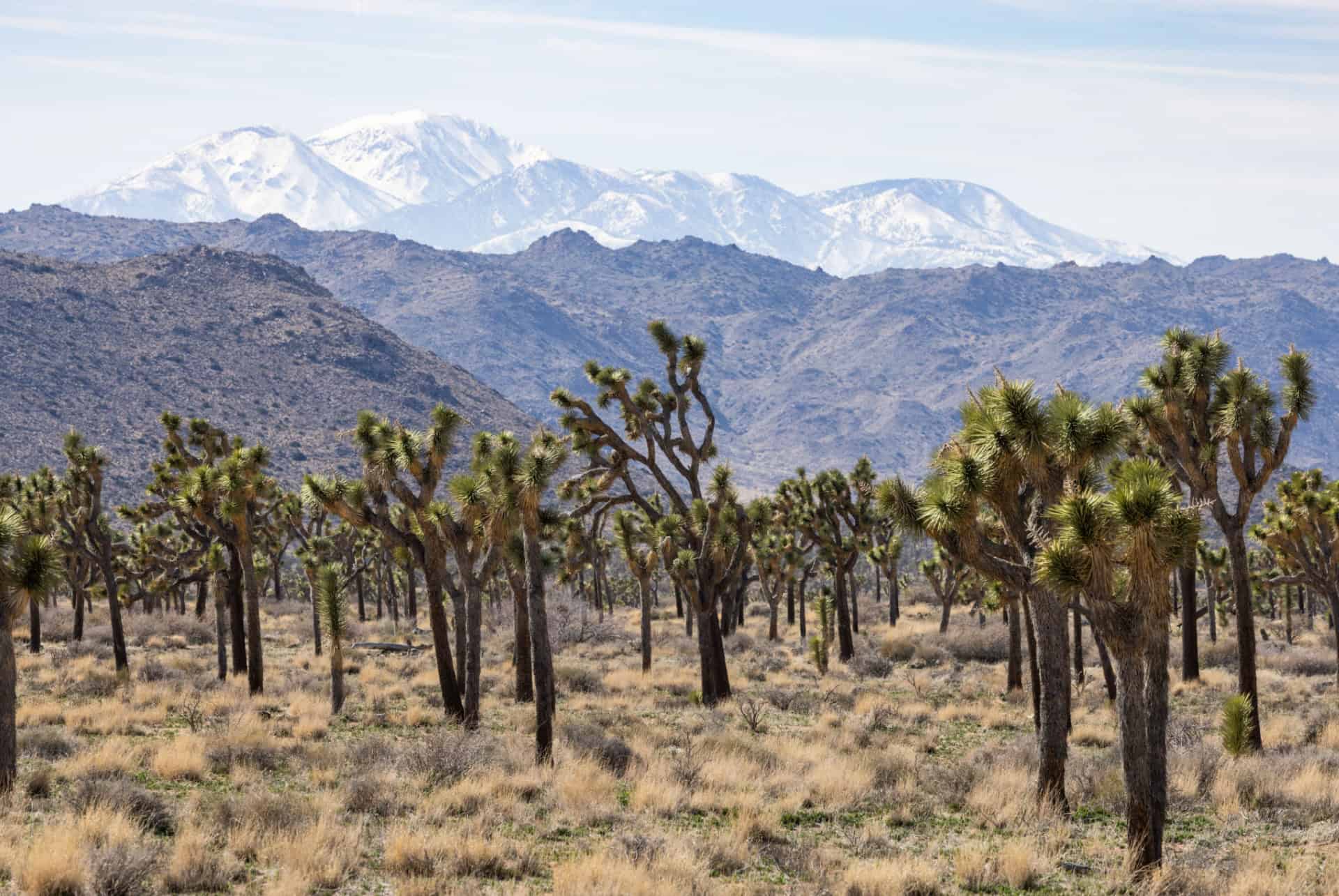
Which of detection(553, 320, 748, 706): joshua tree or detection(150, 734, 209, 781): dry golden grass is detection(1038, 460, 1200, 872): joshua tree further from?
detection(553, 320, 748, 706): joshua tree

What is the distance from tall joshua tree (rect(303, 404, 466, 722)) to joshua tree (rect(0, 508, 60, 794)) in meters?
7.43

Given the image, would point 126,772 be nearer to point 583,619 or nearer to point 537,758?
point 537,758

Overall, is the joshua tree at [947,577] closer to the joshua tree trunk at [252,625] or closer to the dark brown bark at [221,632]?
the dark brown bark at [221,632]

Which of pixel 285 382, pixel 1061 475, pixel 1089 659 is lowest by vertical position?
pixel 1089 659

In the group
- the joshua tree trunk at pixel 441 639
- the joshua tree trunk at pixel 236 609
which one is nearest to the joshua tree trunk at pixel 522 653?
the joshua tree trunk at pixel 441 639

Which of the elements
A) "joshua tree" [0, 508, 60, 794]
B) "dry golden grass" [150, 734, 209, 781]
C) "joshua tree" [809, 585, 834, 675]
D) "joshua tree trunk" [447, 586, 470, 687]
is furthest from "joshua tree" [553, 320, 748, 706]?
"joshua tree" [0, 508, 60, 794]

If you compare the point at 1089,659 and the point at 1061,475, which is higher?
the point at 1061,475

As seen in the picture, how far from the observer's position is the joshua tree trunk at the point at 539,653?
60.7ft

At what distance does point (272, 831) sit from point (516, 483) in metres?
6.94

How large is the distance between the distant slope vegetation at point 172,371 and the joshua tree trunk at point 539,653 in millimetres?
91650

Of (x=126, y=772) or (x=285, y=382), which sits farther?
(x=285, y=382)

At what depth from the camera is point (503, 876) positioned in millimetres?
12039

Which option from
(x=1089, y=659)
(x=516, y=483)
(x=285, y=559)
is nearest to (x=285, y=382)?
(x=285, y=559)

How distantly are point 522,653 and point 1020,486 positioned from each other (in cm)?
1467
